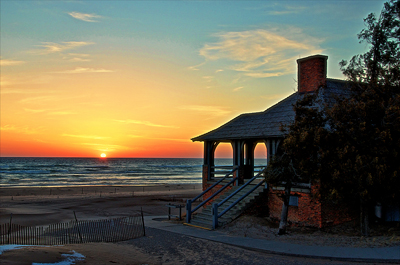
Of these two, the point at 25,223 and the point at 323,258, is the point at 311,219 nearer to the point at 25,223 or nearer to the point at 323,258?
the point at 323,258

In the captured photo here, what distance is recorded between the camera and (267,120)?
826 inches

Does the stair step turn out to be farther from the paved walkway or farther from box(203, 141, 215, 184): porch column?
box(203, 141, 215, 184): porch column

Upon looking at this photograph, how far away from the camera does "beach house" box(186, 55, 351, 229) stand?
17.2m

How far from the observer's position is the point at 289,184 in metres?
16.0

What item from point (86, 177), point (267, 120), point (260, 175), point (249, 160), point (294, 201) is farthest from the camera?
point (86, 177)

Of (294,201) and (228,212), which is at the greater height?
(294,201)

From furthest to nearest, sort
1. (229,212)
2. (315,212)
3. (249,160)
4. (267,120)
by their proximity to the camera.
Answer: (249,160)
(267,120)
(229,212)
(315,212)

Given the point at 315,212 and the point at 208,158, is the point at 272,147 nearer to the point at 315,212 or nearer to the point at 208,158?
the point at 315,212

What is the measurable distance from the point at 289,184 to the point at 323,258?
4225 millimetres

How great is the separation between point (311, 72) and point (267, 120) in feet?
12.0

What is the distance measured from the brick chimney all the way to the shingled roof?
0.48 m

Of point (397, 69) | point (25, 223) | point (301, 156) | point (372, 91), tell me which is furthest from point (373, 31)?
point (25, 223)

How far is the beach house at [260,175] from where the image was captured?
17.2 metres

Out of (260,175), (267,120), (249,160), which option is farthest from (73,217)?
(267,120)
